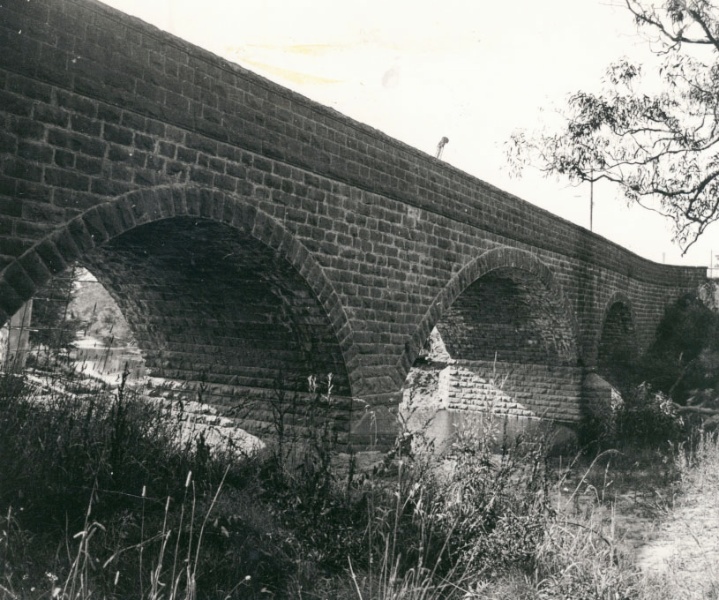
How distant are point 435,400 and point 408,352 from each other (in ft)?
24.4

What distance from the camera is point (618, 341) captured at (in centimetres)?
1784

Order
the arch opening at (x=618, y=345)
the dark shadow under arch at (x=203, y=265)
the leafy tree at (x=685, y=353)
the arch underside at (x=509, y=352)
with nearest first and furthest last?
the dark shadow under arch at (x=203, y=265)
the arch underside at (x=509, y=352)
the arch opening at (x=618, y=345)
the leafy tree at (x=685, y=353)

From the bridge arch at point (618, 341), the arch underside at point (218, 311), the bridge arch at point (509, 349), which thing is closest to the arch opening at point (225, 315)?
the arch underside at point (218, 311)

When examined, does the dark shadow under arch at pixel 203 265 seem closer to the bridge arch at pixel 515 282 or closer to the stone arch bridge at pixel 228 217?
the stone arch bridge at pixel 228 217

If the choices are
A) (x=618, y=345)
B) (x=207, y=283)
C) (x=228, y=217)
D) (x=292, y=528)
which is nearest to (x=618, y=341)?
(x=618, y=345)

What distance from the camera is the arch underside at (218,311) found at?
20.9 feet

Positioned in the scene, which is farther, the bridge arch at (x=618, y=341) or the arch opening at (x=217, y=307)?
the bridge arch at (x=618, y=341)

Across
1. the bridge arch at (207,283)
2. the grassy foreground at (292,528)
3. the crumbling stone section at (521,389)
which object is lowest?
the grassy foreground at (292,528)

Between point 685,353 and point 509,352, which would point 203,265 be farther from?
point 685,353

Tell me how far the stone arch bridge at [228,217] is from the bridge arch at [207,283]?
0.8 inches

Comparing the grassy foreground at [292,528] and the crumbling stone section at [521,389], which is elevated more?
the crumbling stone section at [521,389]

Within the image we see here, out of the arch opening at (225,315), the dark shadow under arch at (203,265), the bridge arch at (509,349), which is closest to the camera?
the dark shadow under arch at (203,265)

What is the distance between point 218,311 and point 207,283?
1.67 feet

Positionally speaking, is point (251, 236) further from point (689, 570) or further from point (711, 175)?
point (711, 175)
